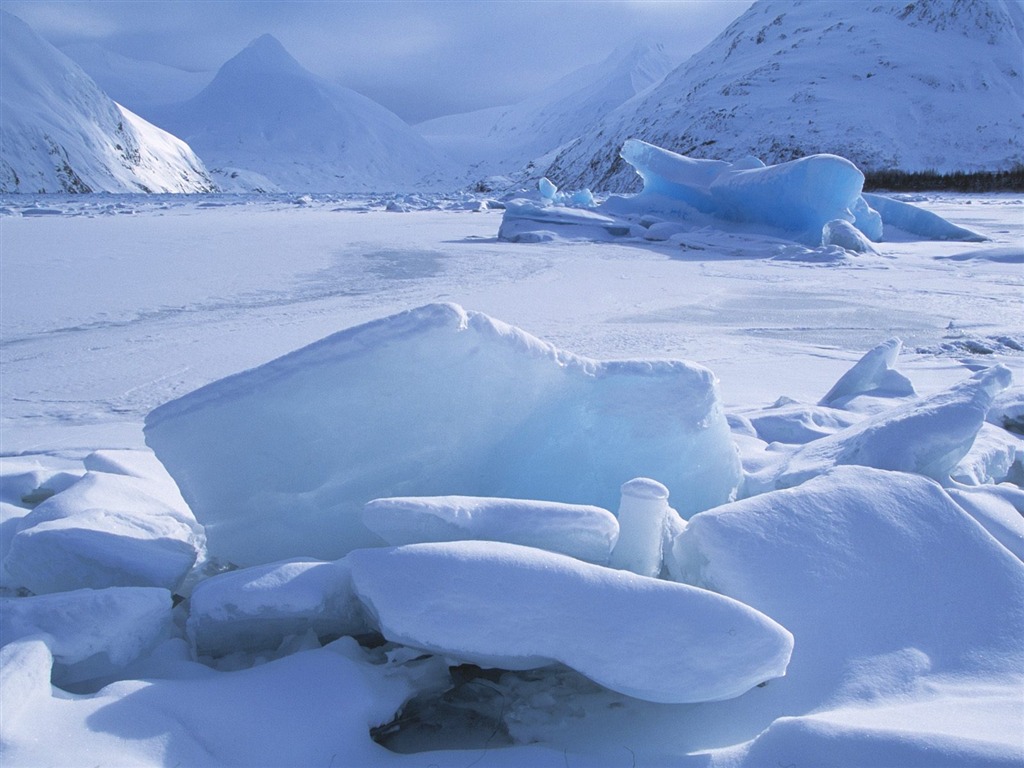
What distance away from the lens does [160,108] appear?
115 metres

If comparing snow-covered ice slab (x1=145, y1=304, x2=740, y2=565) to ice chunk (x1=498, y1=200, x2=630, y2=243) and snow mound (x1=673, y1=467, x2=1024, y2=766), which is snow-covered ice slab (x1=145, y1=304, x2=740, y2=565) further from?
ice chunk (x1=498, y1=200, x2=630, y2=243)

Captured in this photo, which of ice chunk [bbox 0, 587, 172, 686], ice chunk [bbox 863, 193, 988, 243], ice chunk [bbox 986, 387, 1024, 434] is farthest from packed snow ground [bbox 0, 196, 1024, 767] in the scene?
ice chunk [bbox 863, 193, 988, 243]

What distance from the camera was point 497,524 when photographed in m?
1.56

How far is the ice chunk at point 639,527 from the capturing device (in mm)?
1625

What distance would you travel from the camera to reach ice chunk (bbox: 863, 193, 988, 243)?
12.3 metres

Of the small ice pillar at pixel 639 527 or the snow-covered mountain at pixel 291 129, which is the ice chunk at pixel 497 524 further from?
Answer: the snow-covered mountain at pixel 291 129

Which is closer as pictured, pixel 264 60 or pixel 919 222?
pixel 919 222

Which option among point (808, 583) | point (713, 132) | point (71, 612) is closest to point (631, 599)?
point (808, 583)

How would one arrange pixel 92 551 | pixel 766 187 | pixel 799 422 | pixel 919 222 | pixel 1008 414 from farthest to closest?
pixel 919 222 → pixel 766 187 → pixel 1008 414 → pixel 799 422 → pixel 92 551

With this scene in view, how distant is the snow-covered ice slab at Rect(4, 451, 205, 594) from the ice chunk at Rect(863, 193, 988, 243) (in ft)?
42.6

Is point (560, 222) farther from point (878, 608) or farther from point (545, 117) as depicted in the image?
point (545, 117)

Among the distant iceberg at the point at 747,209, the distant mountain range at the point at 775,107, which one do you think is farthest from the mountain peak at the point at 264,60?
the distant iceberg at the point at 747,209

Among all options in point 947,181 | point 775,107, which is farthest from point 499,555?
point 775,107

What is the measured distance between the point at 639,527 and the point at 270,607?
2.42ft
